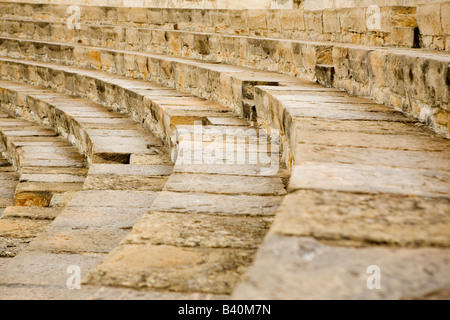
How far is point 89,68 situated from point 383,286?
29.5ft

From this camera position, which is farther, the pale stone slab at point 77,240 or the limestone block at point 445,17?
the limestone block at point 445,17

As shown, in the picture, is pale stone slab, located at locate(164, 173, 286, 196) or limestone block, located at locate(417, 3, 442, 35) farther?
limestone block, located at locate(417, 3, 442, 35)

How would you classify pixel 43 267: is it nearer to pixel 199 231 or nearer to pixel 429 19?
pixel 199 231

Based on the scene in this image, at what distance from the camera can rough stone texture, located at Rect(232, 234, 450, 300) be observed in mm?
1290

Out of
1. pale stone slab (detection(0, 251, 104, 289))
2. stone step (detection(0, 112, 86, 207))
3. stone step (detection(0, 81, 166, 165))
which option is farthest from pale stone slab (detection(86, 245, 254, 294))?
stone step (detection(0, 81, 166, 165))

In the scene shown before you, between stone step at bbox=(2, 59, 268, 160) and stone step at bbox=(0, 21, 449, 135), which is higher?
stone step at bbox=(0, 21, 449, 135)

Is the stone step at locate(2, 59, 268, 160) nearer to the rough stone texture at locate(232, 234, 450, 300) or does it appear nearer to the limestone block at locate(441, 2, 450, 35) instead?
the limestone block at locate(441, 2, 450, 35)

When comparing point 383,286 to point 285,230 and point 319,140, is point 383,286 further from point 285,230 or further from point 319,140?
point 319,140

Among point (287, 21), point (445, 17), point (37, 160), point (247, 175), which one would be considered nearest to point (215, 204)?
point (247, 175)

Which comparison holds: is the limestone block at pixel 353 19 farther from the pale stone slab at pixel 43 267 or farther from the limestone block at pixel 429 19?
the pale stone slab at pixel 43 267

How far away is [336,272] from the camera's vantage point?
1.38 metres

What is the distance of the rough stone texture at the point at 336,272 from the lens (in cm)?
129

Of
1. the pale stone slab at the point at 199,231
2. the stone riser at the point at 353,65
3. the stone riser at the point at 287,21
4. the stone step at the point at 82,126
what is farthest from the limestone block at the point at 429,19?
the pale stone slab at the point at 199,231

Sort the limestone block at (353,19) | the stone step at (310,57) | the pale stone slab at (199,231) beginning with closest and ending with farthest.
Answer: the pale stone slab at (199,231), the stone step at (310,57), the limestone block at (353,19)
